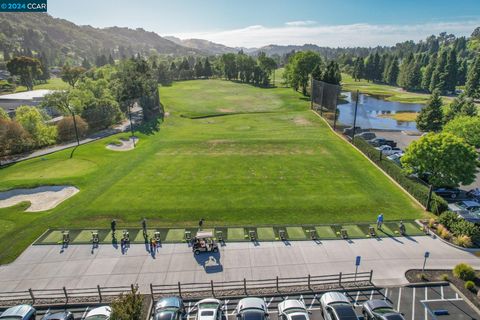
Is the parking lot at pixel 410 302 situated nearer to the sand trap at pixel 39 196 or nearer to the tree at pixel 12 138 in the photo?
the sand trap at pixel 39 196

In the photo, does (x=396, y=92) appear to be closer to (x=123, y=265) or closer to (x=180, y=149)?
(x=180, y=149)

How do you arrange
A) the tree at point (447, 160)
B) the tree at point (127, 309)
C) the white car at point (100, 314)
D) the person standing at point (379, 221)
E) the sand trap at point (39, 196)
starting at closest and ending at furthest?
the tree at point (127, 309) < the white car at point (100, 314) < the person standing at point (379, 221) < the tree at point (447, 160) < the sand trap at point (39, 196)

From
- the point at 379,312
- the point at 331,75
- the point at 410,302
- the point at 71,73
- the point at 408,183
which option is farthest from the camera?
the point at 71,73

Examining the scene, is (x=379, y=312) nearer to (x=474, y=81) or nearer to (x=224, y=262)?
(x=224, y=262)

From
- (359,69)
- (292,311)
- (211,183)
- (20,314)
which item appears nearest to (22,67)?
(211,183)

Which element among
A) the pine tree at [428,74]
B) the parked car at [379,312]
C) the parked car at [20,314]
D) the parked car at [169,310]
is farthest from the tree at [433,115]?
the pine tree at [428,74]

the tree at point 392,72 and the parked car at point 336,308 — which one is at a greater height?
the tree at point 392,72

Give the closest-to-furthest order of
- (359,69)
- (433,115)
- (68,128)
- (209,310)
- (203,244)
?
(209,310), (203,244), (68,128), (433,115), (359,69)
